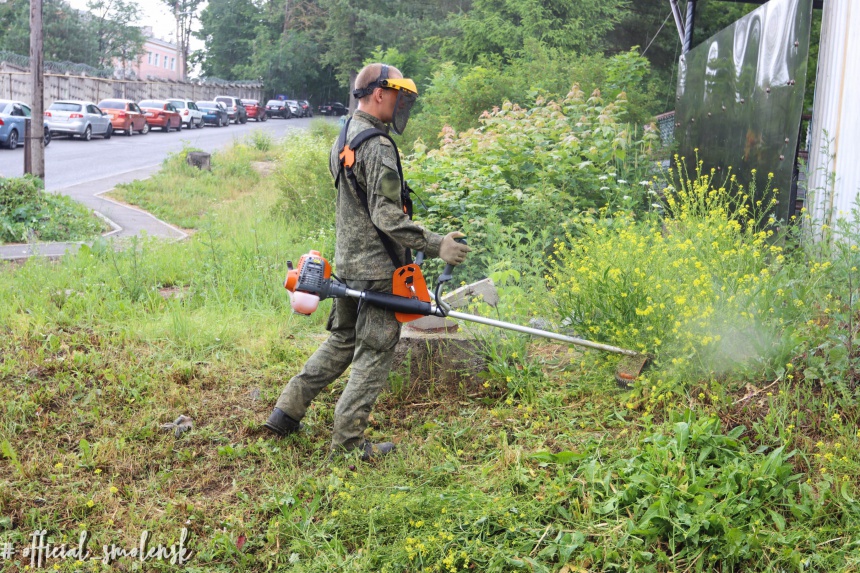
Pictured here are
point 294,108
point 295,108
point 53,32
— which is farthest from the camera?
point 295,108

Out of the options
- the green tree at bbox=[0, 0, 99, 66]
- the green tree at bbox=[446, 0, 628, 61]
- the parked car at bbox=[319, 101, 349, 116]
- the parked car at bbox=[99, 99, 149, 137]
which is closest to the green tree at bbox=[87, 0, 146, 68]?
the green tree at bbox=[0, 0, 99, 66]

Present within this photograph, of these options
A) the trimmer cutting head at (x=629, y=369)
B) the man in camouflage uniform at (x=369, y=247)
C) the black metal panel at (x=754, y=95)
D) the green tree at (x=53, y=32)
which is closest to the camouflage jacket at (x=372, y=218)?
the man in camouflage uniform at (x=369, y=247)

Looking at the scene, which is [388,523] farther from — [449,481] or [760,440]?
[760,440]

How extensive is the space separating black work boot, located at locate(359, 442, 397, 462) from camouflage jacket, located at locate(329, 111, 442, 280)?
2.84 feet

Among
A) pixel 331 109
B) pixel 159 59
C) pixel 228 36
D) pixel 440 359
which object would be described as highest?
pixel 228 36

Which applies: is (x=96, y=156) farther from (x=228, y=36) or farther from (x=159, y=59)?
(x=159, y=59)

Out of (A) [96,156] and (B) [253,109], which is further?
(B) [253,109]

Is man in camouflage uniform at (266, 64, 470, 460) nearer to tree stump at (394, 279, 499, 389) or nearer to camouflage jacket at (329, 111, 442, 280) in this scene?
camouflage jacket at (329, 111, 442, 280)

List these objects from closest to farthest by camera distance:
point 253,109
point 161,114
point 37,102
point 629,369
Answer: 1. point 629,369
2. point 37,102
3. point 161,114
4. point 253,109

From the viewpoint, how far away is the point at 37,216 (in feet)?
32.7

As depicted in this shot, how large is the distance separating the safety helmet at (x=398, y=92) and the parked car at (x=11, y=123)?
20.7m

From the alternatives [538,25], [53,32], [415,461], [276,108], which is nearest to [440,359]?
[415,461]

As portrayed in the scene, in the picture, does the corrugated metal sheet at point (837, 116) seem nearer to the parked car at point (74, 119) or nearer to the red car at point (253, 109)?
the parked car at point (74, 119)

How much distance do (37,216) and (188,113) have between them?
2921 centimetres
